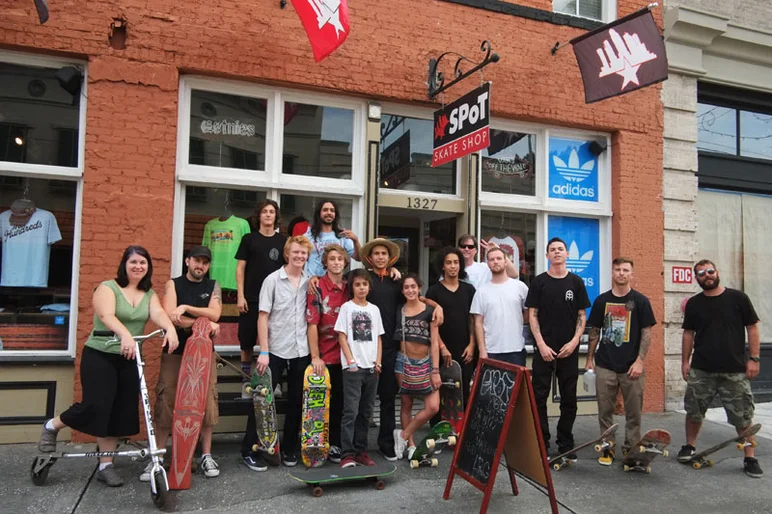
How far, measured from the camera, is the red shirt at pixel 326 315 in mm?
5078

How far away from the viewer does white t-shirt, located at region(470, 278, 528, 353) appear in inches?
215

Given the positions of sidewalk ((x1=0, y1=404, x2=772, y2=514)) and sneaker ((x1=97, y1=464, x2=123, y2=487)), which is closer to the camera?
sidewalk ((x1=0, y1=404, x2=772, y2=514))

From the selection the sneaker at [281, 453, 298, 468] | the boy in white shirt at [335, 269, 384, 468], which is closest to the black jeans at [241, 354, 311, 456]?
the sneaker at [281, 453, 298, 468]

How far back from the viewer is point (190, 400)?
4621mm

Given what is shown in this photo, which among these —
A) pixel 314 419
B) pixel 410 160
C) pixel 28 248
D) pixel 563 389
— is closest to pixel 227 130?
pixel 410 160

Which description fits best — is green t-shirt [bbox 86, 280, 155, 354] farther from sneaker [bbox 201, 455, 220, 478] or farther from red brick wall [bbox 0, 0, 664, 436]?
red brick wall [bbox 0, 0, 664, 436]

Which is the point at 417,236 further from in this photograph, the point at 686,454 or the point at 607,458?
the point at 686,454

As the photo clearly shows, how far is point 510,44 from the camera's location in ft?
24.5

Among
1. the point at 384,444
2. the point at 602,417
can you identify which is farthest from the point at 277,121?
the point at 602,417

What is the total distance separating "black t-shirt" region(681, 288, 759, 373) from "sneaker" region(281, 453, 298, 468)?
3941 mm

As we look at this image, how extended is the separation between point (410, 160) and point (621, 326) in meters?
3.31

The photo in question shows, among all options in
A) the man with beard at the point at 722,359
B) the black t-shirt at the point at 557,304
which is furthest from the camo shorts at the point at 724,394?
the black t-shirt at the point at 557,304

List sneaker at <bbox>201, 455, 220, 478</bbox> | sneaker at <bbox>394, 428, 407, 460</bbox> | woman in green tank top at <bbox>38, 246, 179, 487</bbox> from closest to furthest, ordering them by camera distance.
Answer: woman in green tank top at <bbox>38, 246, 179, 487</bbox> < sneaker at <bbox>201, 455, 220, 478</bbox> < sneaker at <bbox>394, 428, 407, 460</bbox>

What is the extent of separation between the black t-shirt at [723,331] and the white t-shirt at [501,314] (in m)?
1.75
